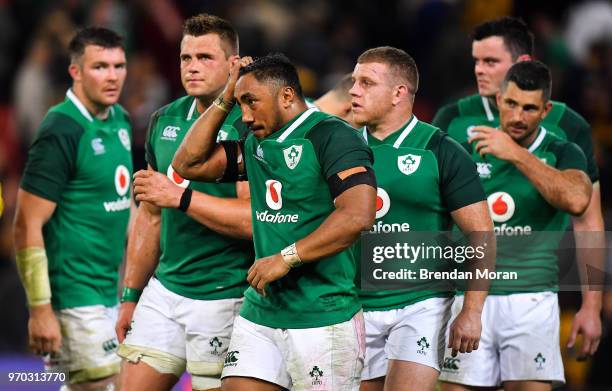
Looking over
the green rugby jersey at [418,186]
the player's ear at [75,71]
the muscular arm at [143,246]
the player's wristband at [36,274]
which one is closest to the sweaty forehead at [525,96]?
the green rugby jersey at [418,186]

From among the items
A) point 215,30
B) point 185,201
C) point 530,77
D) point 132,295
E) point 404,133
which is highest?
point 215,30

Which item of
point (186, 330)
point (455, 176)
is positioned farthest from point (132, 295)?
point (455, 176)

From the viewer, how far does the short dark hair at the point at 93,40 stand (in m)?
8.30

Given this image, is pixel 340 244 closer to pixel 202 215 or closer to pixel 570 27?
pixel 202 215

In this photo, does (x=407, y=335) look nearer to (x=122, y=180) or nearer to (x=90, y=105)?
(x=122, y=180)

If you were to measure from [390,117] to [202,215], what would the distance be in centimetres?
124

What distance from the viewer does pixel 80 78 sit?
820cm

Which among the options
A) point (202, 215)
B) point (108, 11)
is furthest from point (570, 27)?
point (202, 215)

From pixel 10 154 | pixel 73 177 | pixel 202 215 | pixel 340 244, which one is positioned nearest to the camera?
pixel 340 244

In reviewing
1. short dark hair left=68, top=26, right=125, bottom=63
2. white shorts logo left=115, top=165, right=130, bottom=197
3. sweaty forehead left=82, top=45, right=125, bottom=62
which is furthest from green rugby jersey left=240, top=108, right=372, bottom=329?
short dark hair left=68, top=26, right=125, bottom=63

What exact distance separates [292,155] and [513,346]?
2.25 m

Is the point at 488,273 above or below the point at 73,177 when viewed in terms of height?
below

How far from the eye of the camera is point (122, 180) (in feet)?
26.7

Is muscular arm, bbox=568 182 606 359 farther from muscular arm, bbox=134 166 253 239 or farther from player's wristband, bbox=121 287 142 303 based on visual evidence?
player's wristband, bbox=121 287 142 303
